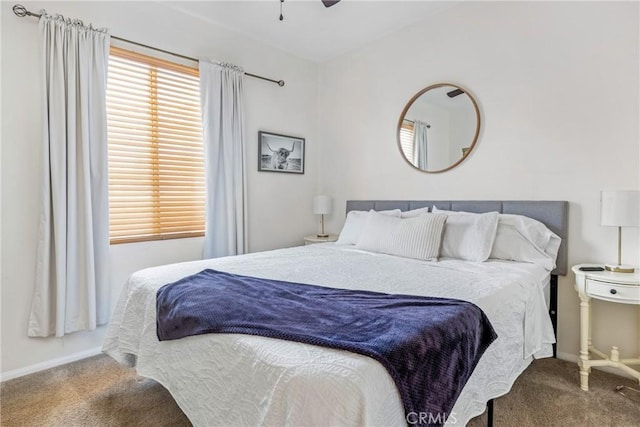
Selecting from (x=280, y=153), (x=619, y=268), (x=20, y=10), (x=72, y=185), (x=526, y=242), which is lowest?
(x=619, y=268)

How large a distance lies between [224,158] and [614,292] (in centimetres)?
303

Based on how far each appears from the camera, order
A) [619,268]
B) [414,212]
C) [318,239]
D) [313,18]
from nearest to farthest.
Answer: [619,268]
[414,212]
[313,18]
[318,239]

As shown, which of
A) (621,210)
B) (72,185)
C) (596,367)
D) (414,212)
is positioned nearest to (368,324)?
(621,210)

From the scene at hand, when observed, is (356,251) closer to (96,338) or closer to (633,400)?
(633,400)

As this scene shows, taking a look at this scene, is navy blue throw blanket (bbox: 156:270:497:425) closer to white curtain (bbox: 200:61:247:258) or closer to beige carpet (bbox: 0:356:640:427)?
beige carpet (bbox: 0:356:640:427)

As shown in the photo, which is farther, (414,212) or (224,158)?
(224,158)

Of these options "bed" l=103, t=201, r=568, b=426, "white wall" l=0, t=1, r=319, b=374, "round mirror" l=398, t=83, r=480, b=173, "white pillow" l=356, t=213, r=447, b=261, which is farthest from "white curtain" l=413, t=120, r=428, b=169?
"white wall" l=0, t=1, r=319, b=374

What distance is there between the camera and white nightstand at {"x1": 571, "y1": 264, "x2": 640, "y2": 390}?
75.6 inches

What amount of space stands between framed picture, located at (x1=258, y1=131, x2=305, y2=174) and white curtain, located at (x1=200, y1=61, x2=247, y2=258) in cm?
31

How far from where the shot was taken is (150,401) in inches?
77.2

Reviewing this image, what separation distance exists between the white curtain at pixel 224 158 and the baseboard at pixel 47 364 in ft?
3.65

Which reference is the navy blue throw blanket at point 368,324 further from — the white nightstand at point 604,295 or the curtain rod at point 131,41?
the curtain rod at point 131,41

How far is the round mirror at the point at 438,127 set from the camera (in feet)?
9.60

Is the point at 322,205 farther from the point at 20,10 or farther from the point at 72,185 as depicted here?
the point at 20,10
